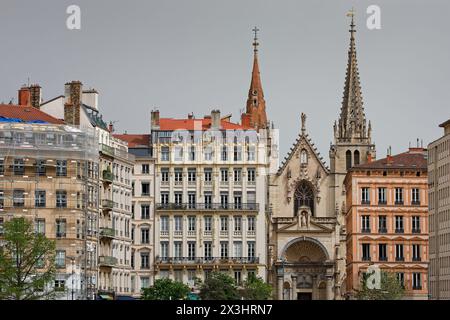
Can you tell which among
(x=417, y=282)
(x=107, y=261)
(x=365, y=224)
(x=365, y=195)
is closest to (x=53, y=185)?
(x=107, y=261)

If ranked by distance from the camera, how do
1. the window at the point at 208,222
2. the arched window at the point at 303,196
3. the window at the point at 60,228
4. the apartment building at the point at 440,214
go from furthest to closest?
the arched window at the point at 303,196
the window at the point at 208,222
the apartment building at the point at 440,214
the window at the point at 60,228

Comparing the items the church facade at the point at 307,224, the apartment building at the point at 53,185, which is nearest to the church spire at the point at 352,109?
the church facade at the point at 307,224

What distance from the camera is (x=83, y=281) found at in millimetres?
92500

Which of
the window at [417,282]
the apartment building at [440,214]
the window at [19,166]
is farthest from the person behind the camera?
the window at [417,282]

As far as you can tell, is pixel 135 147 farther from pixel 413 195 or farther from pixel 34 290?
pixel 34 290

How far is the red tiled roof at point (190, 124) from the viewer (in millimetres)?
135375

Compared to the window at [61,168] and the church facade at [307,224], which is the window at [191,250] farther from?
the window at [61,168]

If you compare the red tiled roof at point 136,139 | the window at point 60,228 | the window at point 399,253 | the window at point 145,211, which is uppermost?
the red tiled roof at point 136,139

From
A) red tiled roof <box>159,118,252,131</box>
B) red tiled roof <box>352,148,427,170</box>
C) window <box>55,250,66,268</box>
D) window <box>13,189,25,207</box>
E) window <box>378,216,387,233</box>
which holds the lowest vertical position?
window <box>55,250,66,268</box>

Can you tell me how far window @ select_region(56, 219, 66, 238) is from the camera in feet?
297

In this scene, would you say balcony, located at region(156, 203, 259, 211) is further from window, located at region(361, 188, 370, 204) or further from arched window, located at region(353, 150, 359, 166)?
arched window, located at region(353, 150, 359, 166)

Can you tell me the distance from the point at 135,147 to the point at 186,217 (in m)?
7.66

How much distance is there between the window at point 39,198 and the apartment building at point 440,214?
30209 mm

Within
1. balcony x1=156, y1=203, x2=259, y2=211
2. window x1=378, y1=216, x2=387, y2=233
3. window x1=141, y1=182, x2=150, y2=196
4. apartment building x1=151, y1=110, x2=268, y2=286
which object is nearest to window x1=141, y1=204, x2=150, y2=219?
apartment building x1=151, y1=110, x2=268, y2=286
